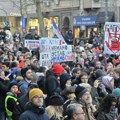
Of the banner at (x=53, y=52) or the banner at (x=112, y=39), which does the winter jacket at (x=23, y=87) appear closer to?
the banner at (x=53, y=52)

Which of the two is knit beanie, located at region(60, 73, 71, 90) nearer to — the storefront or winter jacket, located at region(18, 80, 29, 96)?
winter jacket, located at region(18, 80, 29, 96)

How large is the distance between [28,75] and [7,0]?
53.7m

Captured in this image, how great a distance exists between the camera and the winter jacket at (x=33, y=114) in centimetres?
734

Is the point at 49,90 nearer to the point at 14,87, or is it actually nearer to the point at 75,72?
the point at 14,87

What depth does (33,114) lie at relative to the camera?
7383 mm

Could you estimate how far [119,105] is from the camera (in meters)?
8.09

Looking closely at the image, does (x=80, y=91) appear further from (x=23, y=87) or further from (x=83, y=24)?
(x=83, y=24)

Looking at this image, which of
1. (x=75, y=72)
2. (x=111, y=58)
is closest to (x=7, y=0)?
(x=111, y=58)

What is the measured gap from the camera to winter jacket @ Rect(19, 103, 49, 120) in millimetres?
7336

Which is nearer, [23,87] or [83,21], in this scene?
[23,87]

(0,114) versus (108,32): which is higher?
(108,32)

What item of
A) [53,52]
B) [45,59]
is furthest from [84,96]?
[53,52]

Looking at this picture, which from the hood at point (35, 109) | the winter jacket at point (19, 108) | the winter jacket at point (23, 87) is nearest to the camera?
the hood at point (35, 109)

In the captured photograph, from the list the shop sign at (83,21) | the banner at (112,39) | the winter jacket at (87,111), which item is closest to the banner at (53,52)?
the banner at (112,39)
